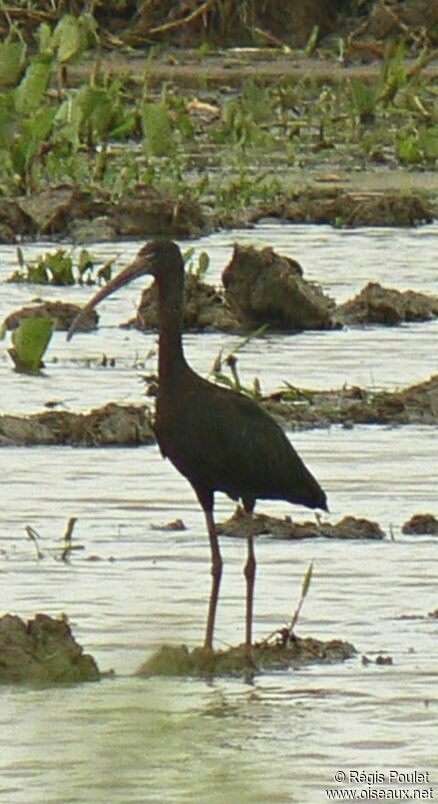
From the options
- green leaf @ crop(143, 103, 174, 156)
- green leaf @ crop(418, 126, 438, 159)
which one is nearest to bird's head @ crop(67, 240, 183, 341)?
green leaf @ crop(143, 103, 174, 156)

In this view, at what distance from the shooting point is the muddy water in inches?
193

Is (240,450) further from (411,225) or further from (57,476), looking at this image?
(411,225)

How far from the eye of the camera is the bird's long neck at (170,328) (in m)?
6.56

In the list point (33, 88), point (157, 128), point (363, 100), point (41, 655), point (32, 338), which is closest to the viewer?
point (41, 655)

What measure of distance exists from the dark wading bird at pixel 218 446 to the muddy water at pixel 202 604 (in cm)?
34

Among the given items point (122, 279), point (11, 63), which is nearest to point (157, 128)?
point (11, 63)

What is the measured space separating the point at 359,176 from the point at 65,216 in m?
3.79

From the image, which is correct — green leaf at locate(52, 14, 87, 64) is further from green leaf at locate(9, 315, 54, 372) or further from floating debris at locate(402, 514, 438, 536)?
floating debris at locate(402, 514, 438, 536)

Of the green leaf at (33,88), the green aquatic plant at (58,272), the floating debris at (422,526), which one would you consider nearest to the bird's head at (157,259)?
the floating debris at (422,526)

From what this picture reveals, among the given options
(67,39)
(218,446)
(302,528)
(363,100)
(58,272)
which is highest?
(218,446)

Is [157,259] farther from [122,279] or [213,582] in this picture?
[213,582]

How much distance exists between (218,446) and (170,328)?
45cm

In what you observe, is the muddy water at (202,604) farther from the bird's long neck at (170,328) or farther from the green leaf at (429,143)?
the green leaf at (429,143)

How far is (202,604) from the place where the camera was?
6.88 meters
